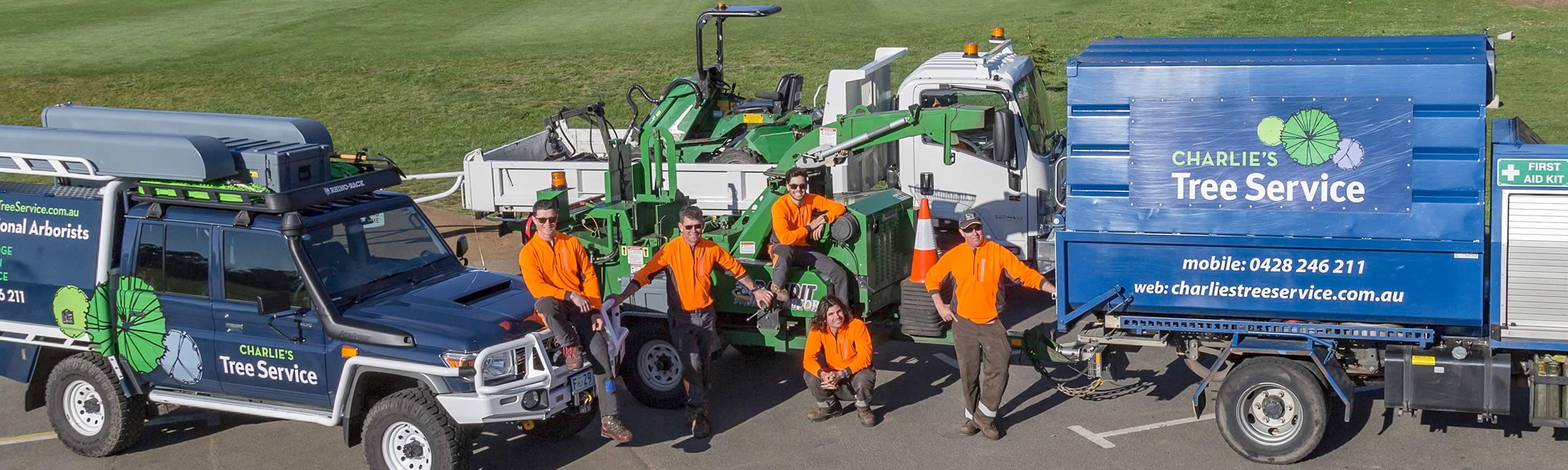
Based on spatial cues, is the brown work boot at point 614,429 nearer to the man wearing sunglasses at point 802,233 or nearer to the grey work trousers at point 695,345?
the grey work trousers at point 695,345

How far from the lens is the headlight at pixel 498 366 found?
8.90 meters

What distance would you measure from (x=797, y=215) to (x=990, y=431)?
2202 mm

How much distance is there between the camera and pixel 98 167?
31.9 feet

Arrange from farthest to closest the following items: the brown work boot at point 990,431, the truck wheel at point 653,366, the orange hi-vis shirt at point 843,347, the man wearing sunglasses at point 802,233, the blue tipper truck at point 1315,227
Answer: the truck wheel at point 653,366 → the man wearing sunglasses at point 802,233 → the orange hi-vis shirt at point 843,347 → the brown work boot at point 990,431 → the blue tipper truck at point 1315,227

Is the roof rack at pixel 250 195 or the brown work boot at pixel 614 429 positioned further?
the brown work boot at pixel 614 429

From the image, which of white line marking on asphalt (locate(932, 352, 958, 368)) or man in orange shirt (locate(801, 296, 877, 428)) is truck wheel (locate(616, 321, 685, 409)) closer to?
man in orange shirt (locate(801, 296, 877, 428))

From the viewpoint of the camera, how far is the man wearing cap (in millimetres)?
9945

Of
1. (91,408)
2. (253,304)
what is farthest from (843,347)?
(91,408)

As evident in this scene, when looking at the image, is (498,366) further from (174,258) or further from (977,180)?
(977,180)

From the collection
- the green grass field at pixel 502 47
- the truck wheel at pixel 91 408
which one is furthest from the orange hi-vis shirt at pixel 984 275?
the green grass field at pixel 502 47

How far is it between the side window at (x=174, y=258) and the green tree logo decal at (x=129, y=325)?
4.6 inches

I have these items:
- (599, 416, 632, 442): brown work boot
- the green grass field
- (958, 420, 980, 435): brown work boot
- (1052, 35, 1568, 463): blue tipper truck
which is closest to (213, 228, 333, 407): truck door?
(599, 416, 632, 442): brown work boot

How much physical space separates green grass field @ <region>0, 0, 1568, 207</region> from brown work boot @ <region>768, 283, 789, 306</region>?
39.9 feet

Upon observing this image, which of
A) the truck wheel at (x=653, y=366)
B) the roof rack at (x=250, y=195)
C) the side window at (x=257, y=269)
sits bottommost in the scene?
the truck wheel at (x=653, y=366)
